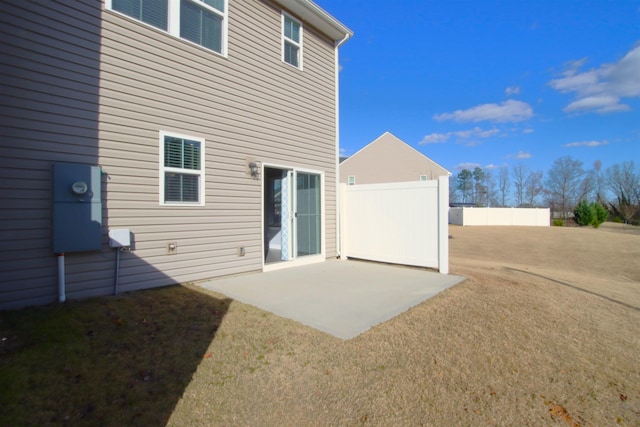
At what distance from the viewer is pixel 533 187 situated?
155 feet

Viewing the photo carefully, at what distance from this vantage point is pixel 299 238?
7.16 m

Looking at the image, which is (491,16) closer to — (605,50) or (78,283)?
(605,50)

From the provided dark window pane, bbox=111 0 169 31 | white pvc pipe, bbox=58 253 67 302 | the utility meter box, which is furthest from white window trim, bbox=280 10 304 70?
white pvc pipe, bbox=58 253 67 302

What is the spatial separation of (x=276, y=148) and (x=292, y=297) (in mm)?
3316

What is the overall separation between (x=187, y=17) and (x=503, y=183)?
181ft

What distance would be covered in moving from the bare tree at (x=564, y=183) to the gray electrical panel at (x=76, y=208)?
52.3 m

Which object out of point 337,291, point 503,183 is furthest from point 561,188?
point 337,291

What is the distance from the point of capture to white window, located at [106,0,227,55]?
4.62m

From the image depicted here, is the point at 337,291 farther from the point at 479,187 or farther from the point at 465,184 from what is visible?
the point at 465,184

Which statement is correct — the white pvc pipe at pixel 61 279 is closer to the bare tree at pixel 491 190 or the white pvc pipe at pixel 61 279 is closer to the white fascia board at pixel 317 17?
the white fascia board at pixel 317 17

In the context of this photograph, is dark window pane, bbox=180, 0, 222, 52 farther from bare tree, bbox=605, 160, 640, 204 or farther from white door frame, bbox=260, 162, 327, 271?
bare tree, bbox=605, 160, 640, 204

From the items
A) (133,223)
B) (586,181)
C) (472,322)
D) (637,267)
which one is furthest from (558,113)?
(133,223)

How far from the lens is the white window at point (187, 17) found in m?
4.62

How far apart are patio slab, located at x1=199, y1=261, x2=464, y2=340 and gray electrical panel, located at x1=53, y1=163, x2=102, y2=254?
178 cm
